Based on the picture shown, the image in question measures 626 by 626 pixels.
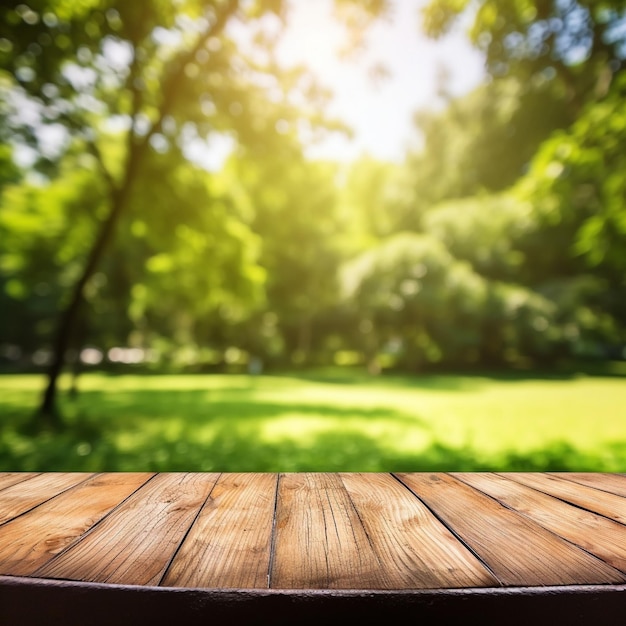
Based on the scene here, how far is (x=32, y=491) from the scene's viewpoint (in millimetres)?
1422

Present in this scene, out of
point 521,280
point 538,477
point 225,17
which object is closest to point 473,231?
point 521,280

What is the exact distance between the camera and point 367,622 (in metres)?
0.77

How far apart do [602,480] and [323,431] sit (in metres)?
5.22

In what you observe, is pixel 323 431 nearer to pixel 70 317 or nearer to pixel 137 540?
pixel 70 317

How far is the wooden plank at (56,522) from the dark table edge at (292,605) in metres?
0.10

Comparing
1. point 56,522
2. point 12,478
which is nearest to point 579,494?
point 56,522

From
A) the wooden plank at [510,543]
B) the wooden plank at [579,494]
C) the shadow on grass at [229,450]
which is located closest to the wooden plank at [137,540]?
the wooden plank at [510,543]

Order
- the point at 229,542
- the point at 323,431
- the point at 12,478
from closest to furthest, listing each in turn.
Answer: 1. the point at 229,542
2. the point at 12,478
3. the point at 323,431

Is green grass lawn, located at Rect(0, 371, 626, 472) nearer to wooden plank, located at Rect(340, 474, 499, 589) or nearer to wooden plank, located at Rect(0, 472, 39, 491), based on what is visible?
wooden plank, located at Rect(0, 472, 39, 491)

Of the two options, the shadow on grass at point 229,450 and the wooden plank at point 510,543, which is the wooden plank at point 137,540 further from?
the shadow on grass at point 229,450

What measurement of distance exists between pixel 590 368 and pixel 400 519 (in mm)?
24402

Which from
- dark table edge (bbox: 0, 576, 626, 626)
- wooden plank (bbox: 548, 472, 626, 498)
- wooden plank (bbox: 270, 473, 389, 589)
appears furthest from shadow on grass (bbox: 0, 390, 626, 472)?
dark table edge (bbox: 0, 576, 626, 626)

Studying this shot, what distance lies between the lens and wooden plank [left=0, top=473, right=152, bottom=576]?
935 millimetres

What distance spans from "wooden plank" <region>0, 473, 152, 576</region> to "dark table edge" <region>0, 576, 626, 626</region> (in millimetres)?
104
